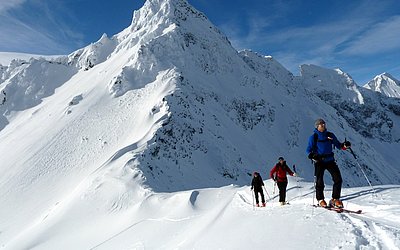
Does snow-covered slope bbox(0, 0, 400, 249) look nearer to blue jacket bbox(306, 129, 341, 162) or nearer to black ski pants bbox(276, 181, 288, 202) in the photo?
black ski pants bbox(276, 181, 288, 202)

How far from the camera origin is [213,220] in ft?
43.5

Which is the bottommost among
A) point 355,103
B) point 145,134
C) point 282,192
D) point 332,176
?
point 282,192

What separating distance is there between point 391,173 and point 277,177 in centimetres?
8845

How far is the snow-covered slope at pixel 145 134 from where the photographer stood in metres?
23.6

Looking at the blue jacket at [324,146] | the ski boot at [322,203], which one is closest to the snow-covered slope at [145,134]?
the ski boot at [322,203]

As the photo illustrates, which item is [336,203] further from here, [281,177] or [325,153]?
[281,177]

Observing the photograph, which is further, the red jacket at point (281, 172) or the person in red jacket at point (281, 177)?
the red jacket at point (281, 172)

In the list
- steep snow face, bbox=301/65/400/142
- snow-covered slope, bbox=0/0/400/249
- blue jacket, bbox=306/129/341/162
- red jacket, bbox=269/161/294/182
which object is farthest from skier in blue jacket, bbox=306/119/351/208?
steep snow face, bbox=301/65/400/142

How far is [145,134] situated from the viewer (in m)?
39.6

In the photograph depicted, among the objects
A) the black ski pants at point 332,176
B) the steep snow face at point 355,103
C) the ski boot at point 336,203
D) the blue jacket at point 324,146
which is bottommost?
the ski boot at point 336,203

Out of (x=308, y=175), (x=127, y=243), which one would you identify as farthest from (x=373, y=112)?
(x=127, y=243)

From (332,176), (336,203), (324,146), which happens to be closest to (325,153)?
(324,146)

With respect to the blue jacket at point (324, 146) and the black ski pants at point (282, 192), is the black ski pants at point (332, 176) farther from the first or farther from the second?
the black ski pants at point (282, 192)

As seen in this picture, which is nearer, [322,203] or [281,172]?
[322,203]
